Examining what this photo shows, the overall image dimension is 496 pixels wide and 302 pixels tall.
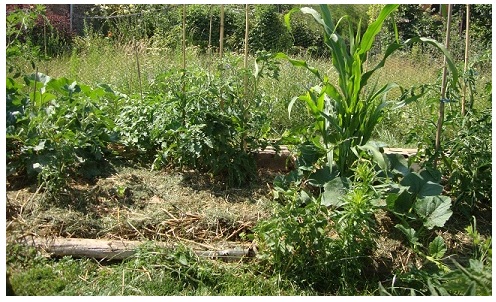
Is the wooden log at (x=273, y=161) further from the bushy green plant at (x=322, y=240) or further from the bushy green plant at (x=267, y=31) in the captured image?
the bushy green plant at (x=267, y=31)

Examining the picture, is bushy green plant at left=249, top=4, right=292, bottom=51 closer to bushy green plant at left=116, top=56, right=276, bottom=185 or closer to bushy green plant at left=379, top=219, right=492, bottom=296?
bushy green plant at left=116, top=56, right=276, bottom=185

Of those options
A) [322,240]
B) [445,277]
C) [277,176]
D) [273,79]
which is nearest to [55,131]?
[277,176]

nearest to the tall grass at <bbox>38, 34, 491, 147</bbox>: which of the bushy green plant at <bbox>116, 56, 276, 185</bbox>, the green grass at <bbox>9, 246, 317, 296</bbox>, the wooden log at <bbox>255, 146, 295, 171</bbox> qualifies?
the wooden log at <bbox>255, 146, 295, 171</bbox>

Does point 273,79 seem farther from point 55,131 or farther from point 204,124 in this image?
point 55,131

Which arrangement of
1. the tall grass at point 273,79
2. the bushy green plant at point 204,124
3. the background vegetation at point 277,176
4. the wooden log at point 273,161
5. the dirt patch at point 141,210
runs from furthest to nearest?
the tall grass at point 273,79, the wooden log at point 273,161, the bushy green plant at point 204,124, the dirt patch at point 141,210, the background vegetation at point 277,176

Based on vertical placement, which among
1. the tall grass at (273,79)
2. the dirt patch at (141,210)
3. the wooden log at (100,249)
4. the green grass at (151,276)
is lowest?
the green grass at (151,276)

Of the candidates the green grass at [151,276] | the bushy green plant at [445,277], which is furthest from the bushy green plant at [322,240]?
the bushy green plant at [445,277]

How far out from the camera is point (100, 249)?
11.4 feet

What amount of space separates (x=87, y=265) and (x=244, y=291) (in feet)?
3.00

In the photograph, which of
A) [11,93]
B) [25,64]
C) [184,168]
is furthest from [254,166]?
[25,64]

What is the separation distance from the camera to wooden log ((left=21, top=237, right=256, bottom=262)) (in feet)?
11.3

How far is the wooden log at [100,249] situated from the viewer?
11.3ft

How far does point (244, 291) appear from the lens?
330 centimetres

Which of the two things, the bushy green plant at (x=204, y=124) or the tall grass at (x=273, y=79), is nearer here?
the bushy green plant at (x=204, y=124)
